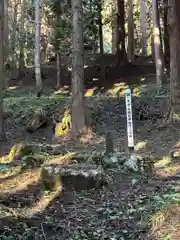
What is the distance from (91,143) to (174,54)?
A: 13.6ft

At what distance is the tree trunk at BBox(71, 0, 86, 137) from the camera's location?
15703mm

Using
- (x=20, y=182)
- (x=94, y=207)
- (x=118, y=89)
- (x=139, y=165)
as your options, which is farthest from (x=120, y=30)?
(x=94, y=207)

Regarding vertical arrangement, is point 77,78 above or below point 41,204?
above

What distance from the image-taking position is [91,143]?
15383 millimetres

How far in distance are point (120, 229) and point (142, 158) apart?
9.85 feet

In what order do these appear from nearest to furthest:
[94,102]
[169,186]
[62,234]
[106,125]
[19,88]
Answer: [62,234]
[169,186]
[106,125]
[94,102]
[19,88]

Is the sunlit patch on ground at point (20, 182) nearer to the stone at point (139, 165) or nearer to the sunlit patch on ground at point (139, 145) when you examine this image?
the stone at point (139, 165)

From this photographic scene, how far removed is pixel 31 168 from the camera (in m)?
7.82

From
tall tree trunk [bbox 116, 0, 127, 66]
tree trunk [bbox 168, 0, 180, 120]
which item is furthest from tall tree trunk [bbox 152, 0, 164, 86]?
tree trunk [bbox 168, 0, 180, 120]

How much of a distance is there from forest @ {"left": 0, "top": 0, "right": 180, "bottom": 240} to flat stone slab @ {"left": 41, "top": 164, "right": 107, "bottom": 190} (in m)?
0.01

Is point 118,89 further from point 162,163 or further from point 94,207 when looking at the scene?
point 94,207

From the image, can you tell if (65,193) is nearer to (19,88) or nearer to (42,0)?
(19,88)

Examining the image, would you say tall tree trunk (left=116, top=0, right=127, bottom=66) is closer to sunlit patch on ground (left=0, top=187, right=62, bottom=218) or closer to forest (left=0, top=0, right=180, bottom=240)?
forest (left=0, top=0, right=180, bottom=240)

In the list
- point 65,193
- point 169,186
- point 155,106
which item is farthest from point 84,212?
point 155,106
